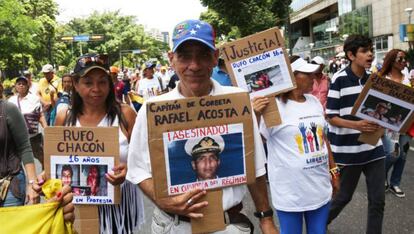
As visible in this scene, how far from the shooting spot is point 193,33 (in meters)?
2.08

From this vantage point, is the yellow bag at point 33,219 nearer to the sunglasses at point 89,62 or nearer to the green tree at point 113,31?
the sunglasses at point 89,62

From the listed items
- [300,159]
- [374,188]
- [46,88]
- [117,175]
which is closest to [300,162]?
[300,159]

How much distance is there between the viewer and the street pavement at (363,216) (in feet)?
15.7

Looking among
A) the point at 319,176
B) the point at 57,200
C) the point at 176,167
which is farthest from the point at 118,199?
the point at 319,176

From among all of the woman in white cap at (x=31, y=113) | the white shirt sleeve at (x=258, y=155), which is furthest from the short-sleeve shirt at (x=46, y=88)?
the white shirt sleeve at (x=258, y=155)

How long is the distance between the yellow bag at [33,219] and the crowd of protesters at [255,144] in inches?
3.7

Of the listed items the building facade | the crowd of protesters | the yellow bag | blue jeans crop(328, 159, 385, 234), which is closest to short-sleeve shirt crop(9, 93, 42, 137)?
the crowd of protesters

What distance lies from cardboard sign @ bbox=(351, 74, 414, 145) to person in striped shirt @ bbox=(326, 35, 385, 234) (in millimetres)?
159

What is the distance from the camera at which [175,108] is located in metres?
2.02

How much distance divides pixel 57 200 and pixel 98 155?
1.56 ft

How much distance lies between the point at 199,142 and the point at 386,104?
2346 mm

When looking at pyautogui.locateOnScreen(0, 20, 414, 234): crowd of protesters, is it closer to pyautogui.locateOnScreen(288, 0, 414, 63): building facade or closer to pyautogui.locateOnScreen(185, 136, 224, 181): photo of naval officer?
pyautogui.locateOnScreen(185, 136, 224, 181): photo of naval officer

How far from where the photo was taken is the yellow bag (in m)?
2.08

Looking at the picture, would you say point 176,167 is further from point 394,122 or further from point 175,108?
point 394,122
